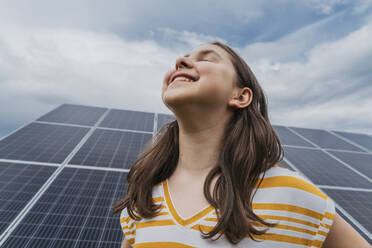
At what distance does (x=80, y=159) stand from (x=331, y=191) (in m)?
8.19

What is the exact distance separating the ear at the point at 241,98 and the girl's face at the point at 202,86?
0.04 m

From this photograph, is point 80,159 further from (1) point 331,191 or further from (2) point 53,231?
(1) point 331,191

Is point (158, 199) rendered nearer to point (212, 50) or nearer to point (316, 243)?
point (316, 243)

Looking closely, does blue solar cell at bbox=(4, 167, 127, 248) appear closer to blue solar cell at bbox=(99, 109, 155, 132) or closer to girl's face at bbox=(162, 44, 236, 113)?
girl's face at bbox=(162, 44, 236, 113)

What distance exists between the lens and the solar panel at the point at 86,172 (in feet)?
13.3

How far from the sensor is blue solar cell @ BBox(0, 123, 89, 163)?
20.8 feet

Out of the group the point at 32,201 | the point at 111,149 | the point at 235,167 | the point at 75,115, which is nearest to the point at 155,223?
the point at 235,167

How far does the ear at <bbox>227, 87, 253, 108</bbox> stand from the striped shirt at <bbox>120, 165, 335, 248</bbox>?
54cm

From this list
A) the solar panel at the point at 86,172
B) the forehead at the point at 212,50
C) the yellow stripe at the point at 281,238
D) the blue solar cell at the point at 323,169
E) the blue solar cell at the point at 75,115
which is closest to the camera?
the yellow stripe at the point at 281,238

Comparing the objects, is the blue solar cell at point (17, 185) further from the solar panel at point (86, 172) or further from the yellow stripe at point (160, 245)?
the yellow stripe at point (160, 245)

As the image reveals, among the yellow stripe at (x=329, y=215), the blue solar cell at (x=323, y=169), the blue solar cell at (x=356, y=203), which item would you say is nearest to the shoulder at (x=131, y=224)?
the yellow stripe at (x=329, y=215)

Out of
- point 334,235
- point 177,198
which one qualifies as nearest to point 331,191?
point 334,235

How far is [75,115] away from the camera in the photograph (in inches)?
401

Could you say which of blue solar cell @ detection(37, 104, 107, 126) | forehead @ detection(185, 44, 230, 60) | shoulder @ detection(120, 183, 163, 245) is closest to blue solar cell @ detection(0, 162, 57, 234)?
blue solar cell @ detection(37, 104, 107, 126)
